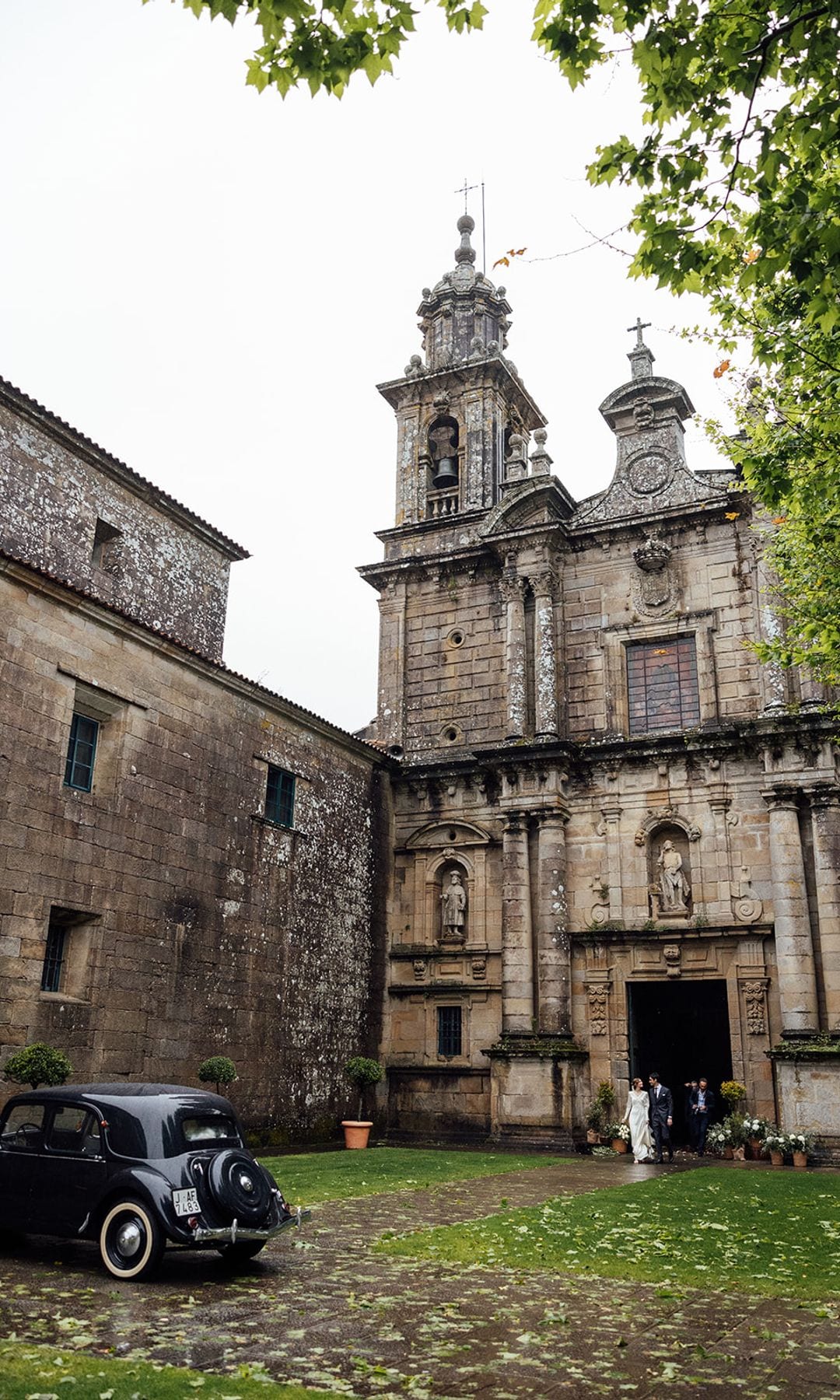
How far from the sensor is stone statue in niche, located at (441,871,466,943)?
25469 millimetres

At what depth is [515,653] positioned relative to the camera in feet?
85.5

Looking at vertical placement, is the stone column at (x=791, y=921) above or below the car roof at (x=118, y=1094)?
above

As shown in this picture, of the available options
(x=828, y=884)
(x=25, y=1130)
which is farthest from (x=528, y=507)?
(x=25, y=1130)

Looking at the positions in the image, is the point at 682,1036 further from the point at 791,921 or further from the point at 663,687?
the point at 663,687

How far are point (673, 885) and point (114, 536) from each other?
13.5m

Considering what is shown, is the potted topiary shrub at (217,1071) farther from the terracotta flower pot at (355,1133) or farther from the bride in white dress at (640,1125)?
the bride in white dress at (640,1125)

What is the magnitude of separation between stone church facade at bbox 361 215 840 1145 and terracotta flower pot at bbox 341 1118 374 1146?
87.8 inches

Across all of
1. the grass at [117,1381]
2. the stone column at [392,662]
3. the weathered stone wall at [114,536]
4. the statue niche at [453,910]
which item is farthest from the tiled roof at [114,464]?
the grass at [117,1381]

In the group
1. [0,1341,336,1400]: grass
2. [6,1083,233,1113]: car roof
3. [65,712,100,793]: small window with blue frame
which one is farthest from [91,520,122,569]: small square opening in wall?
[0,1341,336,1400]: grass

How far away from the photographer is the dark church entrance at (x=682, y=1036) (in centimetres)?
2569

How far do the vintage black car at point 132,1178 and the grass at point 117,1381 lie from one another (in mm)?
2270

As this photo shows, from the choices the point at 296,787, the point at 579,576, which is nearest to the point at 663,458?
the point at 579,576

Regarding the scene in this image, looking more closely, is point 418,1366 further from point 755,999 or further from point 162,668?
point 755,999

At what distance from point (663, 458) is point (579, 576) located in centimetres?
336
